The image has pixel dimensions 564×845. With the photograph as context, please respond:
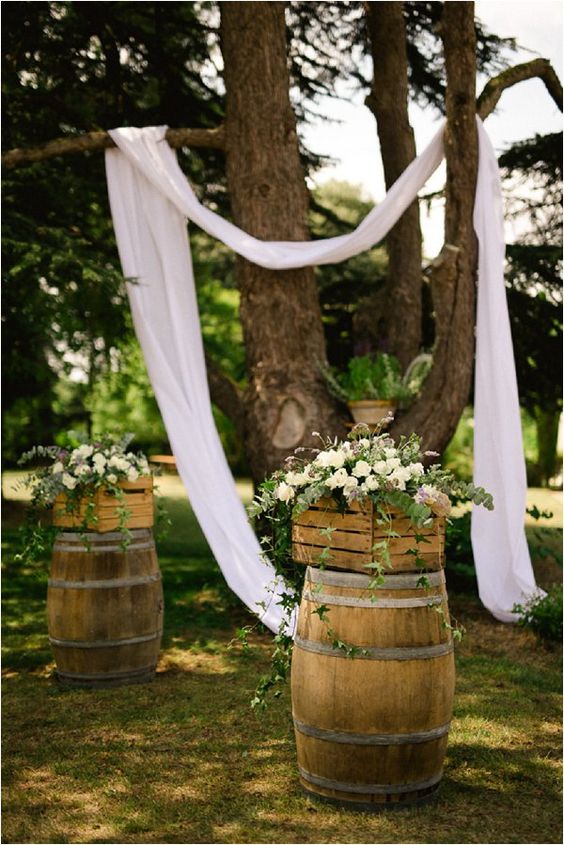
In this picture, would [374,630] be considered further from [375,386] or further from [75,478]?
[375,386]

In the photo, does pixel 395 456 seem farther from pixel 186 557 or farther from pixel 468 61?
pixel 186 557

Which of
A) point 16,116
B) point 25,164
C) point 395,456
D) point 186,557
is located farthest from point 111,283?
point 186,557

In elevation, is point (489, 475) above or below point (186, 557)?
above

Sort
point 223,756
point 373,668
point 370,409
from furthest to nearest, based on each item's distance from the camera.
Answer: point 370,409 → point 223,756 → point 373,668

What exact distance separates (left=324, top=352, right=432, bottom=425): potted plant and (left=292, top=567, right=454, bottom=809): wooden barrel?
3308mm

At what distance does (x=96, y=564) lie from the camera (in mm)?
5035

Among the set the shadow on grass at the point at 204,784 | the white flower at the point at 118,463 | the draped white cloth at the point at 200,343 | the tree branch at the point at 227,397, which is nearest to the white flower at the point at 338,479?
the shadow on grass at the point at 204,784

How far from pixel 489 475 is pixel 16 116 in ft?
16.0

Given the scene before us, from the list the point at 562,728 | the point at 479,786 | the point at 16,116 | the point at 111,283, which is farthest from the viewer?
the point at 16,116

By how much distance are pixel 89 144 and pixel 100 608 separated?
140 inches

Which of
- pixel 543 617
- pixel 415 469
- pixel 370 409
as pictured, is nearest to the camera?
pixel 415 469

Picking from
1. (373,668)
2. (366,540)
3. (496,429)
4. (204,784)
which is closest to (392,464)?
(366,540)

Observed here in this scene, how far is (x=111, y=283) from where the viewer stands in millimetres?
6293

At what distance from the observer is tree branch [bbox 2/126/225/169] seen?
6871mm
